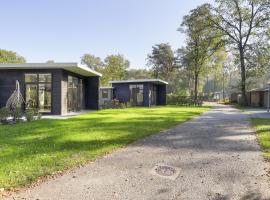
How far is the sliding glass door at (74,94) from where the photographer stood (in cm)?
2367

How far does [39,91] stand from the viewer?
2162cm

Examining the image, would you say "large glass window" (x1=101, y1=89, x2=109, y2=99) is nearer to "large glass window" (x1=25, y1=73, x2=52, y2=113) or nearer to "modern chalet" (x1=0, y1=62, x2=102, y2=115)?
"modern chalet" (x1=0, y1=62, x2=102, y2=115)

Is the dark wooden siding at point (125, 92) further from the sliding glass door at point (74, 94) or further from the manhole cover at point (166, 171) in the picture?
the manhole cover at point (166, 171)

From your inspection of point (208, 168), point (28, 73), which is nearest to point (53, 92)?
point (28, 73)

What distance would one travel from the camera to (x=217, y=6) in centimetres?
3978

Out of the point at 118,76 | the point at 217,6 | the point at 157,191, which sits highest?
the point at 217,6

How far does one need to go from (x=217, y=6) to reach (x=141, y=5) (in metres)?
18.2

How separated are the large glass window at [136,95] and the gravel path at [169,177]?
29.2m

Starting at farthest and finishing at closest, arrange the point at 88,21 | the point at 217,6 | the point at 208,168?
the point at 217,6
the point at 88,21
the point at 208,168

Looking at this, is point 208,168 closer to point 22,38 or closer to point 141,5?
point 141,5

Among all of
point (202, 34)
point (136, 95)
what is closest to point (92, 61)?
point (202, 34)

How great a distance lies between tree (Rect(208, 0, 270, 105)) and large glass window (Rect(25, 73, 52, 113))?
25.2 meters

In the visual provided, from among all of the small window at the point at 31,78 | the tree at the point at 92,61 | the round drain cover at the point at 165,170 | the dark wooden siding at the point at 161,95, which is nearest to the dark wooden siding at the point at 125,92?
the dark wooden siding at the point at 161,95

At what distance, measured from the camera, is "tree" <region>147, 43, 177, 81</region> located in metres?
62.8
